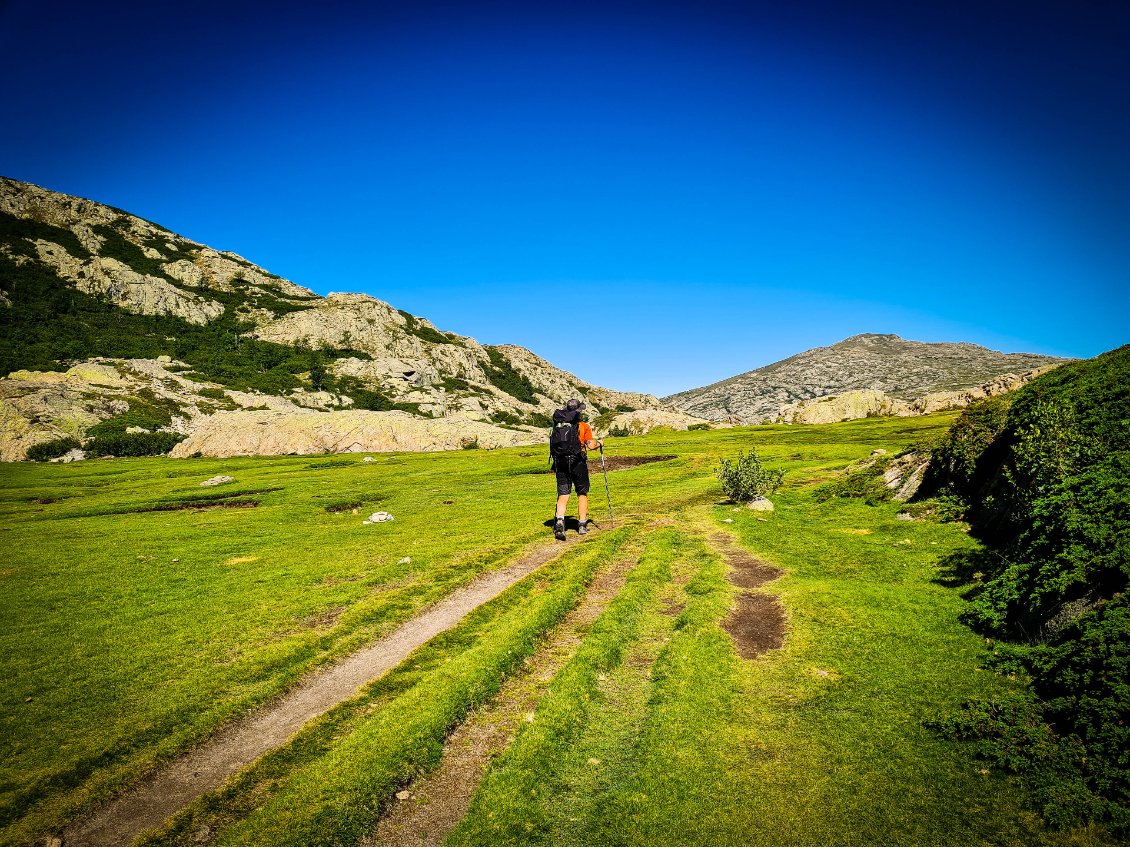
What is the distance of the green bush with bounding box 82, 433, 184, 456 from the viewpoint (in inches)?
4316

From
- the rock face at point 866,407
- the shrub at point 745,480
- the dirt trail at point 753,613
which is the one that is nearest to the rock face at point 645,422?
the rock face at point 866,407

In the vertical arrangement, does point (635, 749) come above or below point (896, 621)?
below

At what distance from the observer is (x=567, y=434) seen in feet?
65.1

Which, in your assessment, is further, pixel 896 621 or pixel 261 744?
pixel 896 621

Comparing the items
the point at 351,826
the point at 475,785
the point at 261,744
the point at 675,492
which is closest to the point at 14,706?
the point at 261,744

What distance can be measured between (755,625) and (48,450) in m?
147

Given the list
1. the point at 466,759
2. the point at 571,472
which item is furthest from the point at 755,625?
the point at 571,472

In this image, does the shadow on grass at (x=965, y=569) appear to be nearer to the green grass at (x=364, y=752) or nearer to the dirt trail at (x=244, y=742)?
the green grass at (x=364, y=752)

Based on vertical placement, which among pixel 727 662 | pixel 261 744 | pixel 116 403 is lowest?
pixel 261 744

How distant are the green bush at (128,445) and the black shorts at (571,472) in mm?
125337

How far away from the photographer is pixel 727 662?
32.0 ft

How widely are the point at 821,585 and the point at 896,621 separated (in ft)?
8.41

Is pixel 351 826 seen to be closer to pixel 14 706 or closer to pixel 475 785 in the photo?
pixel 475 785

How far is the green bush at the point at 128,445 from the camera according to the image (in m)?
110
